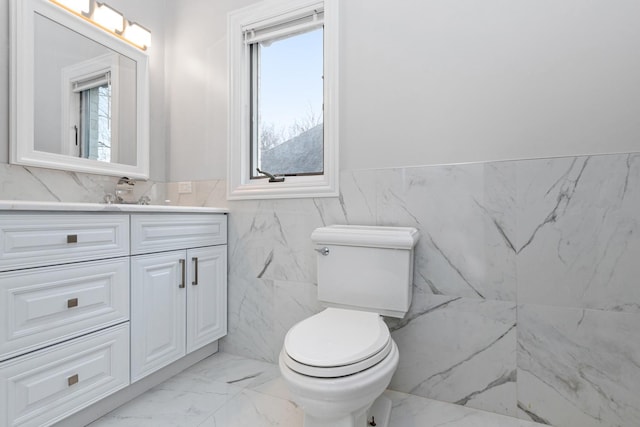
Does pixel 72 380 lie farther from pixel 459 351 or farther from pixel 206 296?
pixel 459 351

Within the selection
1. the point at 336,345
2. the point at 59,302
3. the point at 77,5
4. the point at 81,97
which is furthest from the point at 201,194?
the point at 336,345

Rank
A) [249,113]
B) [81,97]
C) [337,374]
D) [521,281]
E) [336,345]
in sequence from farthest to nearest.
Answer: [249,113]
[81,97]
[521,281]
[336,345]
[337,374]

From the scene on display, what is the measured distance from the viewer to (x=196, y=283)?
5.42ft

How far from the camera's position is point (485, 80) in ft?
4.44

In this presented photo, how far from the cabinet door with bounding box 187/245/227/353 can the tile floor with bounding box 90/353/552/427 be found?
0.69 ft

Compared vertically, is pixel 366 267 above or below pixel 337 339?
above

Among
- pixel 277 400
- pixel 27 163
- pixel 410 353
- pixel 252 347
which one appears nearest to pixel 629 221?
pixel 410 353

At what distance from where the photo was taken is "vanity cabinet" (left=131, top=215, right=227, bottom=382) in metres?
1.36

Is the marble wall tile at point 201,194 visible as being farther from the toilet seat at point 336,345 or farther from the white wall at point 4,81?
the toilet seat at point 336,345

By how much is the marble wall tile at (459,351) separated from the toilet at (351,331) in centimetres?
18

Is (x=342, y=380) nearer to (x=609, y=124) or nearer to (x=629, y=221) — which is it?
(x=629, y=221)

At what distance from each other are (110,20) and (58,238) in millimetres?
1372

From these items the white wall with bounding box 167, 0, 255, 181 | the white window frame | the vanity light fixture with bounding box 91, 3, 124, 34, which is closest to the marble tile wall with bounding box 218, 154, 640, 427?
the white window frame

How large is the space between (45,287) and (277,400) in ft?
3.33
